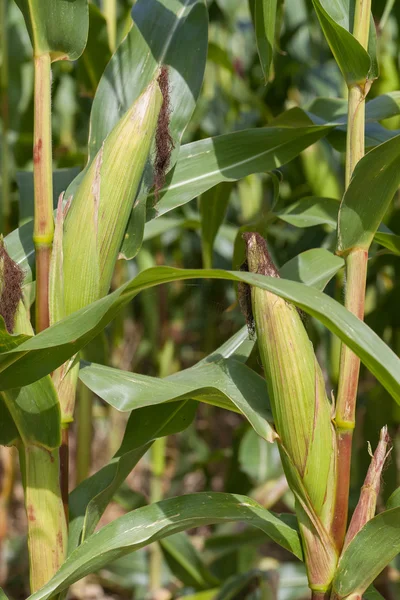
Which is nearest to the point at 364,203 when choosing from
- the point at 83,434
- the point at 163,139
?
the point at 163,139

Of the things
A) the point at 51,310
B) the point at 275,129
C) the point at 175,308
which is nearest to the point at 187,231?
the point at 175,308

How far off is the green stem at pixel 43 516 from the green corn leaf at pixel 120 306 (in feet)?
0.35

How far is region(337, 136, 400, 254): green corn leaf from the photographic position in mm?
635

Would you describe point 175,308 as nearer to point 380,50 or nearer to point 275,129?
point 380,50

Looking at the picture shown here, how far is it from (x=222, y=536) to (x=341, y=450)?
2.97 feet

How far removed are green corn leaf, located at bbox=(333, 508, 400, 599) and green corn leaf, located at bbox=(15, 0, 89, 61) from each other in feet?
1.62

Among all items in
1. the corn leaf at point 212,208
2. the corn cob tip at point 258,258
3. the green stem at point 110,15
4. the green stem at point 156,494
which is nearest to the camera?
the corn cob tip at point 258,258

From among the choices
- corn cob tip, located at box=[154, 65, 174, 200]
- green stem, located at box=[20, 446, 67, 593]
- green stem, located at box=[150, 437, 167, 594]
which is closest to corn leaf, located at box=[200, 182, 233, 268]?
corn cob tip, located at box=[154, 65, 174, 200]

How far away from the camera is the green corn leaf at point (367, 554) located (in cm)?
58

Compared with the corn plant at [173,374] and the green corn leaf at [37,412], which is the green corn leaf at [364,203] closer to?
the corn plant at [173,374]

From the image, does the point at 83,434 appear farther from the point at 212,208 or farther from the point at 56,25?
the point at 56,25

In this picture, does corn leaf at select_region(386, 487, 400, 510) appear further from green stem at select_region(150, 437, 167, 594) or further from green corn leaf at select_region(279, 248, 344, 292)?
green stem at select_region(150, 437, 167, 594)

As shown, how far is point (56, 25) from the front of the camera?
678 mm

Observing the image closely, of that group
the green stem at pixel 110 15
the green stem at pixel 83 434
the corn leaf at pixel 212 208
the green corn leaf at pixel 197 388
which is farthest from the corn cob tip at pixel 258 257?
the green stem at pixel 83 434
